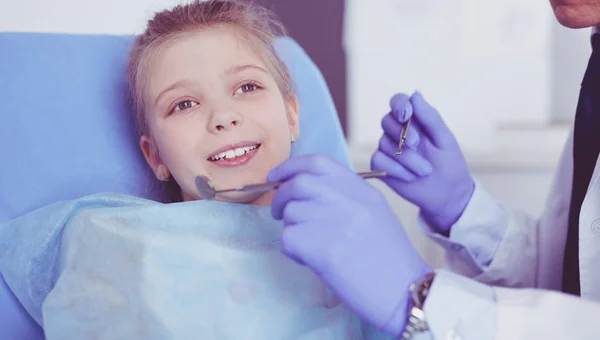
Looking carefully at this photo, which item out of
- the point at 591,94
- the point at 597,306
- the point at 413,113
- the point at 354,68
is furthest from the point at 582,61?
the point at 597,306

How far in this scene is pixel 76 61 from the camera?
3.68 feet

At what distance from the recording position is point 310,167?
0.78 metres

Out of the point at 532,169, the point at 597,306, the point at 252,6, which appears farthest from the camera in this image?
the point at 532,169

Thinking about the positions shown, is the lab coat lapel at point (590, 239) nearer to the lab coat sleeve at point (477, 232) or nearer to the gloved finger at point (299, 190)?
the lab coat sleeve at point (477, 232)

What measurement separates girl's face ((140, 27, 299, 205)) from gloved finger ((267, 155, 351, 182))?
202mm

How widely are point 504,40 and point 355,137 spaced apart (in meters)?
0.58

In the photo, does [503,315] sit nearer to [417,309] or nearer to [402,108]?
[417,309]

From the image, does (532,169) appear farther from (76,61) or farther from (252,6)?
(76,61)

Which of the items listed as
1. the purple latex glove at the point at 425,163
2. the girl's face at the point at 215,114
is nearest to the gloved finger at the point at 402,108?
the purple latex glove at the point at 425,163

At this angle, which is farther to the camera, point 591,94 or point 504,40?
point 504,40

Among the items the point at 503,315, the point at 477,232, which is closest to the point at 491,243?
the point at 477,232

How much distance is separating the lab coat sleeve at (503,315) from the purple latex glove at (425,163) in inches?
11.9

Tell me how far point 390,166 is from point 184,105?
35 centimetres

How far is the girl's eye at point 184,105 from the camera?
1025 millimetres
